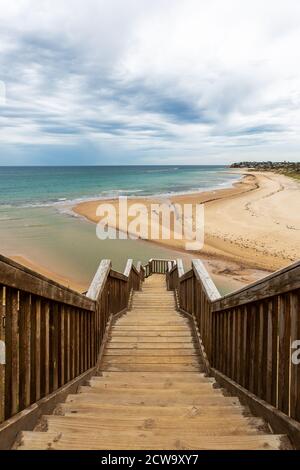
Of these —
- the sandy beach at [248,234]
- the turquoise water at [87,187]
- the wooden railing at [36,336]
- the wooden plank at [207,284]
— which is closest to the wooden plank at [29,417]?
the wooden railing at [36,336]

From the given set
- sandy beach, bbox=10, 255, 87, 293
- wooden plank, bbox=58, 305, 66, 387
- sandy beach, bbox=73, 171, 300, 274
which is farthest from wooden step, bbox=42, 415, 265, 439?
sandy beach, bbox=73, 171, 300, 274

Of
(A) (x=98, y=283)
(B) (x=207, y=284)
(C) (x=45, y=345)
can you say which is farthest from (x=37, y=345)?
(B) (x=207, y=284)

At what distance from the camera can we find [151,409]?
3.09 m

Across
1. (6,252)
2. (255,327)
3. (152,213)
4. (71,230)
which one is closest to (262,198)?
(152,213)

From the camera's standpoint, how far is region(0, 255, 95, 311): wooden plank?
2.32m

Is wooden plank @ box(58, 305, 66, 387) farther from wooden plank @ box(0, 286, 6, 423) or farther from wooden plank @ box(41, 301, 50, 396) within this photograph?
wooden plank @ box(0, 286, 6, 423)

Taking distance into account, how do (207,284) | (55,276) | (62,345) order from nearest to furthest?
1. (62,345)
2. (207,284)
3. (55,276)

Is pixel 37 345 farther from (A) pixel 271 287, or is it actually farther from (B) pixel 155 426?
(A) pixel 271 287

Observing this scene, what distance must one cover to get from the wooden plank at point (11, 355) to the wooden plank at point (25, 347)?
11cm

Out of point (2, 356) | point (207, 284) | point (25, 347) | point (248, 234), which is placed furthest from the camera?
point (248, 234)

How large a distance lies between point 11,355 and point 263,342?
1852 mm

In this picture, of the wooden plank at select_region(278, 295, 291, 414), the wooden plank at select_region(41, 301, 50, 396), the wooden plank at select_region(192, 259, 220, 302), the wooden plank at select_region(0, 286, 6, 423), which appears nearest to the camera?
the wooden plank at select_region(0, 286, 6, 423)

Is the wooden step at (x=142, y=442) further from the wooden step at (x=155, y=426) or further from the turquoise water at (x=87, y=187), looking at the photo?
the turquoise water at (x=87, y=187)

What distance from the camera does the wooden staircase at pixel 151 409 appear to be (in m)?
2.26
